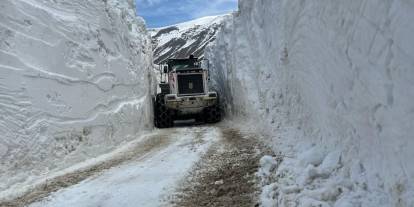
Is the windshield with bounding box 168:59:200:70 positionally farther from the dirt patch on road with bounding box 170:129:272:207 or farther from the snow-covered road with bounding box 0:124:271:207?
the dirt patch on road with bounding box 170:129:272:207

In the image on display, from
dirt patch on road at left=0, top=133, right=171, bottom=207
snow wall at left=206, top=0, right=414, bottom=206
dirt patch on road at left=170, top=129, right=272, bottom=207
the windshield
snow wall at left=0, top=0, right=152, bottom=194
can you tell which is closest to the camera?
snow wall at left=206, top=0, right=414, bottom=206

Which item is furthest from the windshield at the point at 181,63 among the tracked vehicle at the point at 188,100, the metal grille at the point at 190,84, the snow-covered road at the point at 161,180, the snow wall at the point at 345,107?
the snow wall at the point at 345,107

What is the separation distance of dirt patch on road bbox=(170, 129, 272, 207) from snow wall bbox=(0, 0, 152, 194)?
3.15m

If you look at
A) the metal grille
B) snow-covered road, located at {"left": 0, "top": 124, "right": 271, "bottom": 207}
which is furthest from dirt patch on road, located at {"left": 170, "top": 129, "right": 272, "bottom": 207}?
the metal grille

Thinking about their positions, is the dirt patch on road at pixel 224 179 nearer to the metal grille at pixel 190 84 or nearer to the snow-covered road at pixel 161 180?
the snow-covered road at pixel 161 180

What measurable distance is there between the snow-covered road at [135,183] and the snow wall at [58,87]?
1.45 metres

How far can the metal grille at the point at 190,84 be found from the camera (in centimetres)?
1853

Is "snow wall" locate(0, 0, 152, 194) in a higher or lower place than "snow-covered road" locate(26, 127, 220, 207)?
higher

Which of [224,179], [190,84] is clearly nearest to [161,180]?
[224,179]

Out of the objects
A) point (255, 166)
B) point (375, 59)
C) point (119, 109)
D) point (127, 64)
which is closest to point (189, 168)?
point (255, 166)

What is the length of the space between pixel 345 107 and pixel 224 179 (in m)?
2.40

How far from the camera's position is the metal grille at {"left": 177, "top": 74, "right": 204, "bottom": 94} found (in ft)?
60.8

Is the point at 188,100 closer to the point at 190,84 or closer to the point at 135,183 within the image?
the point at 190,84

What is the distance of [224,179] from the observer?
6777 millimetres
